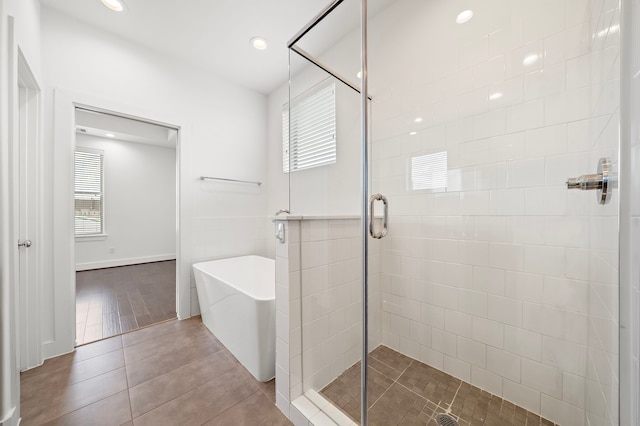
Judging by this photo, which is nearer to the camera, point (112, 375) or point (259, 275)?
point (112, 375)

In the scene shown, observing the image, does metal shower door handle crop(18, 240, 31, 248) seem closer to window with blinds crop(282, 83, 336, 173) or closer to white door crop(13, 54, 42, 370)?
white door crop(13, 54, 42, 370)

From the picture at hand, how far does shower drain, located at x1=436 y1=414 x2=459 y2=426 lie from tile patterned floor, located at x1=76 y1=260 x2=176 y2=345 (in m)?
2.35

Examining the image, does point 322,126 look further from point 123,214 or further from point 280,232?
point 123,214

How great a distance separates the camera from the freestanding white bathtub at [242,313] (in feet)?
4.62

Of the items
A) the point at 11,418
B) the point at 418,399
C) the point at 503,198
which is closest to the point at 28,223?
the point at 11,418

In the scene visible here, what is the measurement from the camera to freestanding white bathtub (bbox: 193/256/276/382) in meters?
1.41

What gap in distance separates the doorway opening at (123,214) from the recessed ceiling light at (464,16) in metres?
2.66

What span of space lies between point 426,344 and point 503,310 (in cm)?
53

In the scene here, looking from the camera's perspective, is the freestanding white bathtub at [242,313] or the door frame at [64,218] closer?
the freestanding white bathtub at [242,313]

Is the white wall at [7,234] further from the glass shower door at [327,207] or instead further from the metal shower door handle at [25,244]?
the glass shower door at [327,207]

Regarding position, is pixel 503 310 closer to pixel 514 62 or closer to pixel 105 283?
pixel 514 62

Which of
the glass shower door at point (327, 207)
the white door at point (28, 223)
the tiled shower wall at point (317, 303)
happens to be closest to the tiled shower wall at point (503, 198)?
the glass shower door at point (327, 207)

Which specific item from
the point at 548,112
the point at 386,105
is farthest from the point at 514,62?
the point at 386,105

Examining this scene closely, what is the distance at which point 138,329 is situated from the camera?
2.04 m
